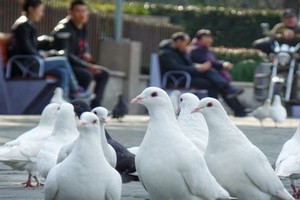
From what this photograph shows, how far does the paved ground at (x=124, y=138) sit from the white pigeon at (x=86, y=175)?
4.87ft

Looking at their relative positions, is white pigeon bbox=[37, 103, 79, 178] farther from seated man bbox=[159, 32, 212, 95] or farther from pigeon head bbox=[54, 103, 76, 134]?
seated man bbox=[159, 32, 212, 95]

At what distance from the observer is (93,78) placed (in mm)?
20203

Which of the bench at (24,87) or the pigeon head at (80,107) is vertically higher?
the pigeon head at (80,107)

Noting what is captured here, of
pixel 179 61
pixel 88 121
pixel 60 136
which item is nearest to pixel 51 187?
pixel 88 121

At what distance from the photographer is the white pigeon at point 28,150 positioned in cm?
947

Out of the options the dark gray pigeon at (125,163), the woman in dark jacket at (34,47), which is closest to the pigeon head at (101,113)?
the dark gray pigeon at (125,163)

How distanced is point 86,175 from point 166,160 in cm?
51

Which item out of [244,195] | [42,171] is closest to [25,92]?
[42,171]

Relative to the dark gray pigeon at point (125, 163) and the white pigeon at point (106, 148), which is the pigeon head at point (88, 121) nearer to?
the white pigeon at point (106, 148)

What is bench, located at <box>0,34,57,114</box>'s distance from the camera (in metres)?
18.6

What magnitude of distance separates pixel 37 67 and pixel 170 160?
38.3ft

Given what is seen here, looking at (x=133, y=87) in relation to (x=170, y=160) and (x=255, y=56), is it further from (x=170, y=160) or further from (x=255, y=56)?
(x=170, y=160)

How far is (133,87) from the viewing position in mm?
24609

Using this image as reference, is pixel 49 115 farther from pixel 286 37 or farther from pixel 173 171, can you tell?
pixel 286 37
